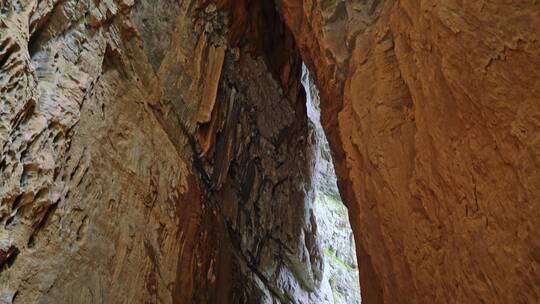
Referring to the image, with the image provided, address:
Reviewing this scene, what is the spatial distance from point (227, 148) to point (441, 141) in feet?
17.5

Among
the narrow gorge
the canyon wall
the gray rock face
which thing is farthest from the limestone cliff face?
the gray rock face

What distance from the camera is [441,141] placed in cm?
425

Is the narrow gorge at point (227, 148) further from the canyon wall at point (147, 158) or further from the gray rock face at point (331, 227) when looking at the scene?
the gray rock face at point (331, 227)

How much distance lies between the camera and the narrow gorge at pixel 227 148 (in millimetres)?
3561

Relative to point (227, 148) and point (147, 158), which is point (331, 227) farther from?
point (147, 158)

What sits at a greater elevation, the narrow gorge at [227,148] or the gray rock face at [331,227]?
the gray rock face at [331,227]

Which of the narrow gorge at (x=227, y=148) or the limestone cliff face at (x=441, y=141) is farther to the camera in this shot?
the narrow gorge at (x=227, y=148)

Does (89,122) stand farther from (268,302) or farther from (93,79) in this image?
(268,302)

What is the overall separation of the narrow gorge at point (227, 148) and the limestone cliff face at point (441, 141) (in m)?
0.02

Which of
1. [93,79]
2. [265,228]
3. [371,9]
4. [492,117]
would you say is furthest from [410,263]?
[265,228]

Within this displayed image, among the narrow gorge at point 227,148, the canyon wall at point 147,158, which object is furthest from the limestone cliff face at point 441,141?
the canyon wall at point 147,158

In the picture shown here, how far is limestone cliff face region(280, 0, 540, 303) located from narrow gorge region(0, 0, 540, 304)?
0.05 ft

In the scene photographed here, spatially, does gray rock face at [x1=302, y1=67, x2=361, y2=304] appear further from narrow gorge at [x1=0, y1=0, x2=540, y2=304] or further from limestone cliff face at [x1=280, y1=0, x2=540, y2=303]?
limestone cliff face at [x1=280, y1=0, x2=540, y2=303]

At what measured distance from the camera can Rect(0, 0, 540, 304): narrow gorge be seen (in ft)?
11.7
